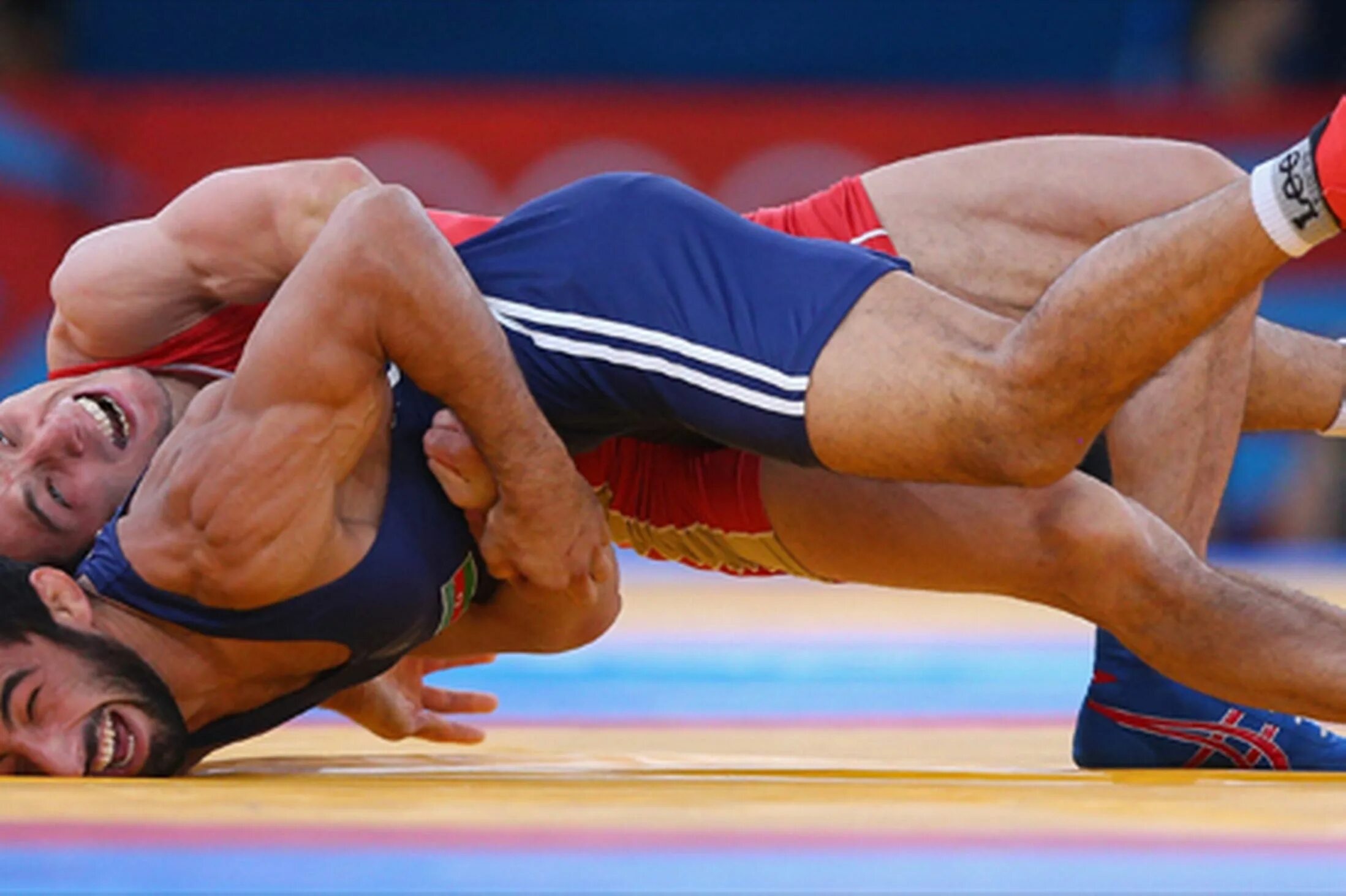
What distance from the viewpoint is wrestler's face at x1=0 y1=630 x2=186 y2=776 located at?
9.20 ft

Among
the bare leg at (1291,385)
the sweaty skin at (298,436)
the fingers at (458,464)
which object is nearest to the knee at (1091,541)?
the bare leg at (1291,385)

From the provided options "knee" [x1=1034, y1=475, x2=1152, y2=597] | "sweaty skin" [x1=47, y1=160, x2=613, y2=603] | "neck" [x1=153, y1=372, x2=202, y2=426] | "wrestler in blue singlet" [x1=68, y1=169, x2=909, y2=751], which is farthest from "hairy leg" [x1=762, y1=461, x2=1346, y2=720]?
"neck" [x1=153, y1=372, x2=202, y2=426]

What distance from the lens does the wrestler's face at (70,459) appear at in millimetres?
3041

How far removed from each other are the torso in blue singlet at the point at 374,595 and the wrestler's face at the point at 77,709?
108 millimetres

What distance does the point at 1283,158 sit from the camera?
8.09 ft

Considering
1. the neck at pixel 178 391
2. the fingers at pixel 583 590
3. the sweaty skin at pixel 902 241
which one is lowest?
the fingers at pixel 583 590

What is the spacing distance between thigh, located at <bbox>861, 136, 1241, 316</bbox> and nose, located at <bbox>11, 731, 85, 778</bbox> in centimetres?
167

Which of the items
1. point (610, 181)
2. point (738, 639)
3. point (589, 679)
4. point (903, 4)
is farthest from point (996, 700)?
point (903, 4)

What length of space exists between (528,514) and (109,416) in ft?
2.62

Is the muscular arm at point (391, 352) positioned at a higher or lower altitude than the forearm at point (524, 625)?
higher

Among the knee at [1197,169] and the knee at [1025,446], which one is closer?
the knee at [1025,446]

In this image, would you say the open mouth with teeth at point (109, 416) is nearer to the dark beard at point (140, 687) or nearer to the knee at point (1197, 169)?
the dark beard at point (140, 687)

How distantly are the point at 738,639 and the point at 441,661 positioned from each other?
8.27 ft

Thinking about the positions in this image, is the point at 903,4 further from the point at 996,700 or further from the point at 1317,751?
the point at 1317,751
